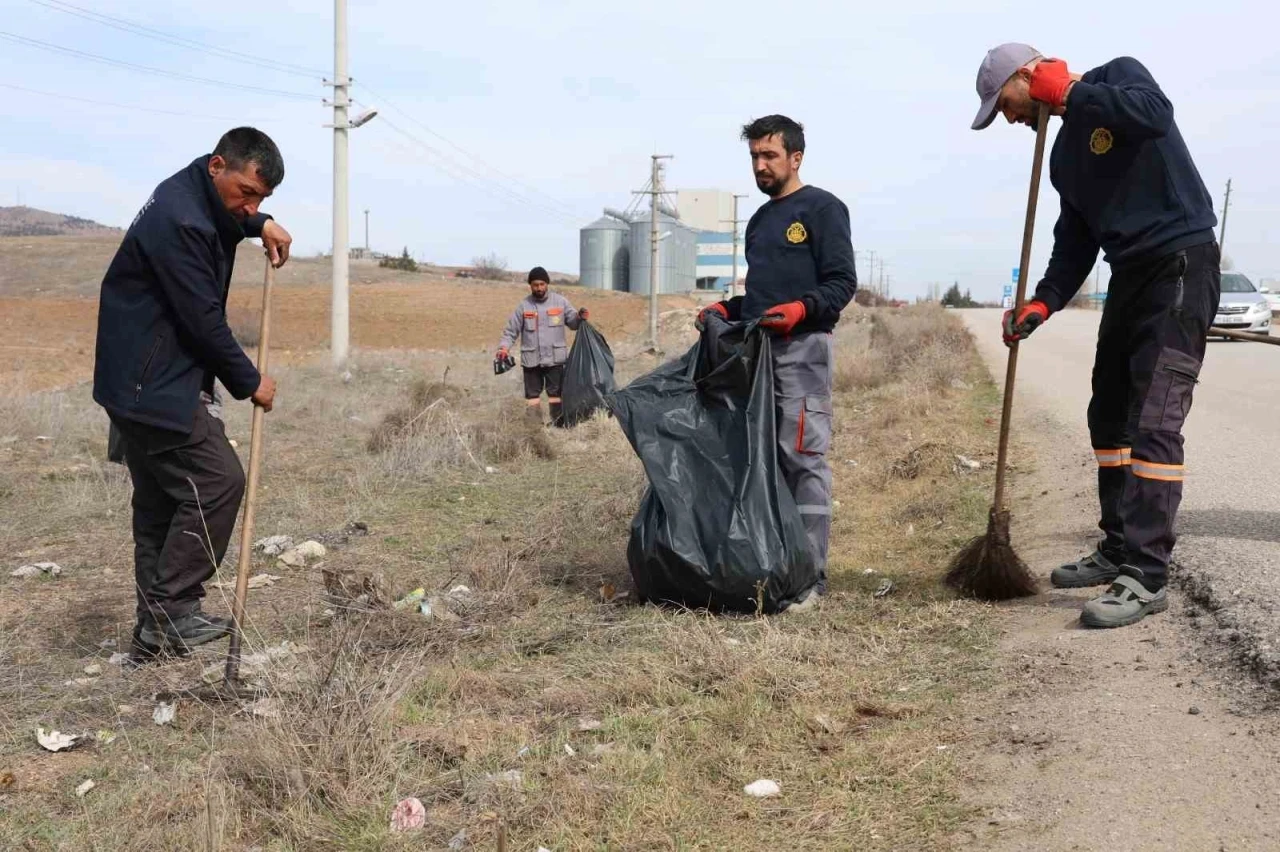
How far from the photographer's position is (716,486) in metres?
4.32

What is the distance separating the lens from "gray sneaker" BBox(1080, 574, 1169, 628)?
3635 millimetres

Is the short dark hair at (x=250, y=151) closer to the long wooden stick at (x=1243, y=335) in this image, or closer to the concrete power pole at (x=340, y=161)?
the long wooden stick at (x=1243, y=335)

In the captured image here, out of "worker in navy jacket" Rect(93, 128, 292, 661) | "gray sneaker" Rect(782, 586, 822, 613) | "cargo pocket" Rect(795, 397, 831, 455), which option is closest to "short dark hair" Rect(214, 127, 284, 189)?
"worker in navy jacket" Rect(93, 128, 292, 661)

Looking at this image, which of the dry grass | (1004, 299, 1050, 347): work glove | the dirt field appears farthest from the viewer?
the dirt field

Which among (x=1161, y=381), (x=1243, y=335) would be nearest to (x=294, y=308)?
(x=1243, y=335)

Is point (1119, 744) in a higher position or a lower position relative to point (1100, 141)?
lower

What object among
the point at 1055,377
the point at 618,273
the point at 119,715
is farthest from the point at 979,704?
the point at 618,273

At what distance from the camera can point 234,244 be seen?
4.25 m

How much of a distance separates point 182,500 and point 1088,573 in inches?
128

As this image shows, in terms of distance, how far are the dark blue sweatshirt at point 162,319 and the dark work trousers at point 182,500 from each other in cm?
10

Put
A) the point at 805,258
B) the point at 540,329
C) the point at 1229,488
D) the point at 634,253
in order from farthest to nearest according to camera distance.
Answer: the point at 634,253 < the point at 540,329 < the point at 1229,488 < the point at 805,258

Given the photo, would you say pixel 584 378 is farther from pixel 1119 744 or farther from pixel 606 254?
pixel 606 254

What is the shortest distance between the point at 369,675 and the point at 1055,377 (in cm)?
1179

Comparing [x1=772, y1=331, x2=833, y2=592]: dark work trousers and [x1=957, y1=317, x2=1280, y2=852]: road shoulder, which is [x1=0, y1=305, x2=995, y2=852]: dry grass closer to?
[x1=957, y1=317, x2=1280, y2=852]: road shoulder
